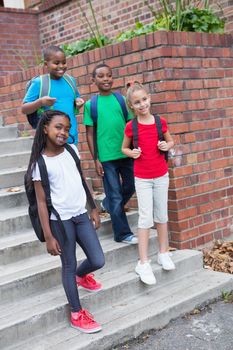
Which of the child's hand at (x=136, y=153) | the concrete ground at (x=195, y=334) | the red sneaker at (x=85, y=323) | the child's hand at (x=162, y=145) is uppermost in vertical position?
the child's hand at (x=162, y=145)

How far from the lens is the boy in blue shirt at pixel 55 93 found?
4.05 m

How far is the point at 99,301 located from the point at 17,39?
5998 millimetres

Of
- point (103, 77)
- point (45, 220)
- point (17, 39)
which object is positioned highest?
point (17, 39)

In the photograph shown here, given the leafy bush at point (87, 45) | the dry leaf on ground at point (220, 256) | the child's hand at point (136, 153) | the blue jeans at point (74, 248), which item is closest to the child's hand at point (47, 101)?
the child's hand at point (136, 153)

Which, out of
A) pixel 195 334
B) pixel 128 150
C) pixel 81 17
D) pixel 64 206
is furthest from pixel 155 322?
pixel 81 17

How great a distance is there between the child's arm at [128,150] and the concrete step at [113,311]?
0.98 meters

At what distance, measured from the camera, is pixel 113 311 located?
375 cm

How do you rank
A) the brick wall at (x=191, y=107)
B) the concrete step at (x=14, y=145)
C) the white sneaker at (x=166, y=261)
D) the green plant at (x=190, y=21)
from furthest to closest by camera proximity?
the concrete step at (x=14, y=145) < the green plant at (x=190, y=21) < the brick wall at (x=191, y=107) < the white sneaker at (x=166, y=261)

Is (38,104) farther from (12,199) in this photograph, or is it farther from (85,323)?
(85,323)

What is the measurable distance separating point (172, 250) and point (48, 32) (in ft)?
17.6

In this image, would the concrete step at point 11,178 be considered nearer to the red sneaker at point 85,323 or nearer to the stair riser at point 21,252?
the stair riser at point 21,252

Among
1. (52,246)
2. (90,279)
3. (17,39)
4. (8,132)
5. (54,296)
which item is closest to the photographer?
(52,246)

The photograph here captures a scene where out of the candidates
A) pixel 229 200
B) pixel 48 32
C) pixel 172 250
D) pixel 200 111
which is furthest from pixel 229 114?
pixel 48 32

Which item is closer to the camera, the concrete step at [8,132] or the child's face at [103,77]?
the child's face at [103,77]
